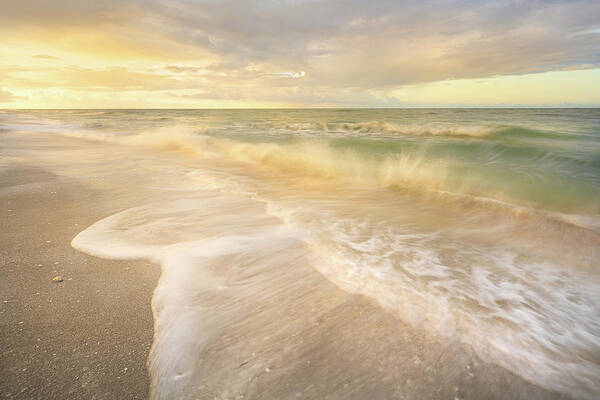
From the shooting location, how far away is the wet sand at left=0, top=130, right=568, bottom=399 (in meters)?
1.69

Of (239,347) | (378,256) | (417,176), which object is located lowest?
(417,176)

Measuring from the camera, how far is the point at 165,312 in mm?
A: 2307

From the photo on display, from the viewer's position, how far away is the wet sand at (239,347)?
1.69m

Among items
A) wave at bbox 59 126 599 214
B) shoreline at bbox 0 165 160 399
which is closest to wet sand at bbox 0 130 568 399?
shoreline at bbox 0 165 160 399

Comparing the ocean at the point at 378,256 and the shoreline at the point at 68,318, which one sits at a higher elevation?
the shoreline at the point at 68,318

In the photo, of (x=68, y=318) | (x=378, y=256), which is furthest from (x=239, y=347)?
(x=378, y=256)

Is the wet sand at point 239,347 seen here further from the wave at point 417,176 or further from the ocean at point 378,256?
the wave at point 417,176

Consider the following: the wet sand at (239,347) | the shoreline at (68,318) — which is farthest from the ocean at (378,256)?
the shoreline at (68,318)

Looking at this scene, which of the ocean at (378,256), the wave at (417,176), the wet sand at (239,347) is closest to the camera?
the wet sand at (239,347)

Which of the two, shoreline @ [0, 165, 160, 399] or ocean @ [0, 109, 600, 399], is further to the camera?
ocean @ [0, 109, 600, 399]

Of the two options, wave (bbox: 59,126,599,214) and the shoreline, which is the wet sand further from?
wave (bbox: 59,126,599,214)

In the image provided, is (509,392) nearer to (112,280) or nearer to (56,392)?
(56,392)

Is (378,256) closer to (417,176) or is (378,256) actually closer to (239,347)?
(239,347)

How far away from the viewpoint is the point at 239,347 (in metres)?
1.97
